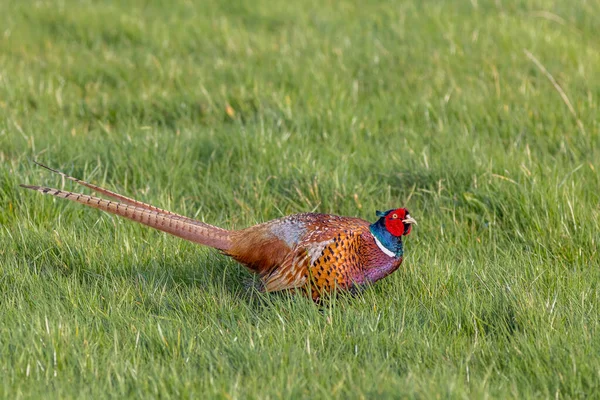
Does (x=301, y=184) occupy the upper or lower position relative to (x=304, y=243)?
lower

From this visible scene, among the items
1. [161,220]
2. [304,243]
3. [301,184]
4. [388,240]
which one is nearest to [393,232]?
[388,240]

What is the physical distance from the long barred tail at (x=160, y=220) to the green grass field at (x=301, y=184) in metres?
0.22

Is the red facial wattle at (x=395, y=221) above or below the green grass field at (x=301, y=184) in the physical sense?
above

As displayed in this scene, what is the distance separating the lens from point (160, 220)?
387cm

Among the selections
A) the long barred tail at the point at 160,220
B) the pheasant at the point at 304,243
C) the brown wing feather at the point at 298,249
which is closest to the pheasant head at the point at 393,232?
the pheasant at the point at 304,243

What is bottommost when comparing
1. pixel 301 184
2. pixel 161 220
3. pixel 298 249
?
pixel 301 184

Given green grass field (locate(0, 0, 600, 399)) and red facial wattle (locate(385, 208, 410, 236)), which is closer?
green grass field (locate(0, 0, 600, 399))

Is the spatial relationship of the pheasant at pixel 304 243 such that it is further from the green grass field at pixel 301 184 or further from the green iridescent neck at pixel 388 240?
the green grass field at pixel 301 184

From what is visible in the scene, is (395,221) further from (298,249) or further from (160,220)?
(160,220)

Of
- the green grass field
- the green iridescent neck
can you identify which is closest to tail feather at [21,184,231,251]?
the green grass field

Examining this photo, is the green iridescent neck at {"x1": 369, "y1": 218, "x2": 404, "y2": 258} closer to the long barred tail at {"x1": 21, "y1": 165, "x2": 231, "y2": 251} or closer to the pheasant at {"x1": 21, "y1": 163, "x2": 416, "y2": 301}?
the pheasant at {"x1": 21, "y1": 163, "x2": 416, "y2": 301}

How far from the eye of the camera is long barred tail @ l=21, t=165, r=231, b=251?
3.82 m

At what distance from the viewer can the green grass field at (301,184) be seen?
320 cm

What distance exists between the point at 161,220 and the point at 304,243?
67 centimetres
